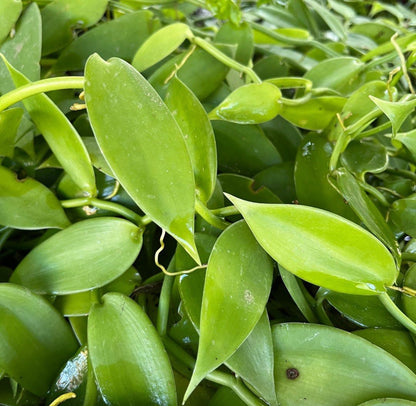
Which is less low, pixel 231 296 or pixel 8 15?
pixel 8 15

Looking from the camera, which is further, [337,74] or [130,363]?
[337,74]

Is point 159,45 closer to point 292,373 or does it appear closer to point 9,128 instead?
point 9,128

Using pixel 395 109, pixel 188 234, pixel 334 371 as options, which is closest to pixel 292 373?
pixel 334 371

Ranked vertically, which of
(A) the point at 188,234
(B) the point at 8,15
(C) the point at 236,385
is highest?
(B) the point at 8,15

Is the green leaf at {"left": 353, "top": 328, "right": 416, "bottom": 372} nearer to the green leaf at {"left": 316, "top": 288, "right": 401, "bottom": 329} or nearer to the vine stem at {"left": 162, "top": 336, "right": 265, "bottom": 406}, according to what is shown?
the green leaf at {"left": 316, "top": 288, "right": 401, "bottom": 329}

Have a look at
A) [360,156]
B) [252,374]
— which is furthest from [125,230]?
[360,156]

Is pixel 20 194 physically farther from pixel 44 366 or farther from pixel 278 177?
pixel 278 177

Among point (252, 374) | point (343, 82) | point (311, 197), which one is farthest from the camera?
point (343, 82)
